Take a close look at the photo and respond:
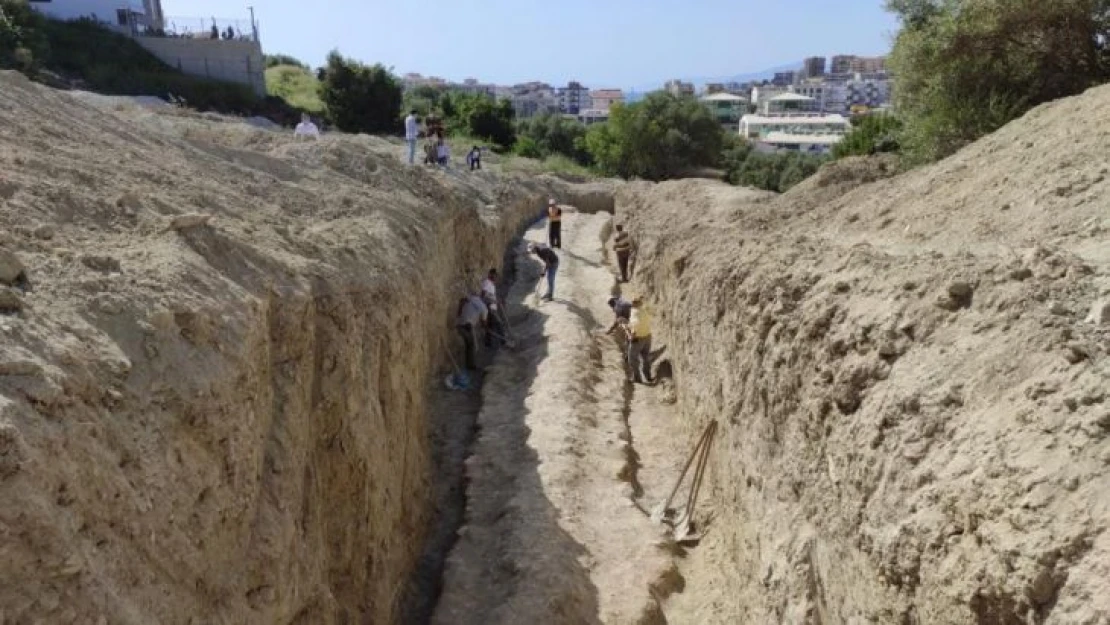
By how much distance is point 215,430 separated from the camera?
5812 mm

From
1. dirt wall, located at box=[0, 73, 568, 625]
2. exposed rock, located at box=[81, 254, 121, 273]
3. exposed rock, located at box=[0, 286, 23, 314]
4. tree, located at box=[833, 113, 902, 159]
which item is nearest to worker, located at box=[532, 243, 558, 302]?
dirt wall, located at box=[0, 73, 568, 625]

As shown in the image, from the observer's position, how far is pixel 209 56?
141 feet

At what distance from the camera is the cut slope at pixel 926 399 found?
182 inches

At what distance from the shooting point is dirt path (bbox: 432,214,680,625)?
9211 mm

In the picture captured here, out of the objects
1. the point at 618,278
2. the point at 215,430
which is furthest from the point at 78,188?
the point at 618,278

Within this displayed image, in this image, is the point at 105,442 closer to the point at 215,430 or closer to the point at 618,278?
the point at 215,430

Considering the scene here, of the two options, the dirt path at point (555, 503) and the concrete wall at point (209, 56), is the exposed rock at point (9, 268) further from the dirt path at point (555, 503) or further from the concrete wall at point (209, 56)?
the concrete wall at point (209, 56)

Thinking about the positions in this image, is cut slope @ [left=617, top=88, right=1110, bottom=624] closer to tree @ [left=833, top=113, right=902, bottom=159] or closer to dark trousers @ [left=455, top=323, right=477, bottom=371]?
dark trousers @ [left=455, top=323, right=477, bottom=371]

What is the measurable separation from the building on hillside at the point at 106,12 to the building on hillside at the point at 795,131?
2542 inches

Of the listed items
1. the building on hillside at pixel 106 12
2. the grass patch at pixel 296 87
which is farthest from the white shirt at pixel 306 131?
the building on hillside at pixel 106 12

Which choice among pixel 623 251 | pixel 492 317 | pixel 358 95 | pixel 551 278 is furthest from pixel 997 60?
pixel 358 95

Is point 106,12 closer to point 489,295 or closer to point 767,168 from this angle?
point 489,295

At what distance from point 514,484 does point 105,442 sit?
7263 millimetres

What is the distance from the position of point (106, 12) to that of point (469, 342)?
40.5m
